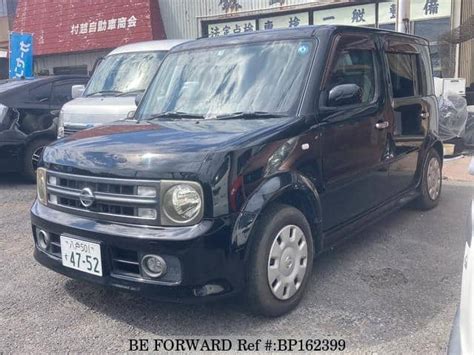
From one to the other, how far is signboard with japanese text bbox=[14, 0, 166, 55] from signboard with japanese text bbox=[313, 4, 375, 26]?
4.69m

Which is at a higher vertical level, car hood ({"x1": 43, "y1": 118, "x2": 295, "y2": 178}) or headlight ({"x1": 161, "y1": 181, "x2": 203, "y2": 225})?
car hood ({"x1": 43, "y1": 118, "x2": 295, "y2": 178})

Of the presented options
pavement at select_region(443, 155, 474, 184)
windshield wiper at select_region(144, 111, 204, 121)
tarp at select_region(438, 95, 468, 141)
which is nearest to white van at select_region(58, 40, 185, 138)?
windshield wiper at select_region(144, 111, 204, 121)

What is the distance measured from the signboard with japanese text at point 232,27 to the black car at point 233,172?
962cm

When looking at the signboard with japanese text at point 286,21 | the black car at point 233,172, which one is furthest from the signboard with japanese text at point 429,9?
the black car at point 233,172

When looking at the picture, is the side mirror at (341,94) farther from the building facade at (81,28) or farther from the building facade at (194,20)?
the building facade at (81,28)

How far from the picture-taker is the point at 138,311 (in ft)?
10.9

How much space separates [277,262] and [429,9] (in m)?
9.82

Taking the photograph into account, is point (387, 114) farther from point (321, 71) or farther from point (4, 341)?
point (4, 341)

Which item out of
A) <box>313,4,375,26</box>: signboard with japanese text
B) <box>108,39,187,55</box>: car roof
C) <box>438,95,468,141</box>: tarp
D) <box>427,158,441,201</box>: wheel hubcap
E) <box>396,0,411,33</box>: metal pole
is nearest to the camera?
<box>427,158,441,201</box>: wheel hubcap

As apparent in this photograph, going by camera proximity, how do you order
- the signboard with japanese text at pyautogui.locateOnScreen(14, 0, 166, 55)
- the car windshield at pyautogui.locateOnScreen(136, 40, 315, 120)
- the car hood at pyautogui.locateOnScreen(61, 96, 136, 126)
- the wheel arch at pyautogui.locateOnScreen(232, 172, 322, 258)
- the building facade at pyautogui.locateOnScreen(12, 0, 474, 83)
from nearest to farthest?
the wheel arch at pyautogui.locateOnScreen(232, 172, 322, 258)
the car windshield at pyautogui.locateOnScreen(136, 40, 315, 120)
the car hood at pyautogui.locateOnScreen(61, 96, 136, 126)
the building facade at pyautogui.locateOnScreen(12, 0, 474, 83)
the signboard with japanese text at pyautogui.locateOnScreen(14, 0, 166, 55)

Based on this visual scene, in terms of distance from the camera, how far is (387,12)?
455 inches

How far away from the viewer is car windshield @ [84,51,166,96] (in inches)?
278

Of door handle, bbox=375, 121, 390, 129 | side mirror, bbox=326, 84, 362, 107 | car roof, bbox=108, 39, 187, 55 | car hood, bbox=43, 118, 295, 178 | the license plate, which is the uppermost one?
car roof, bbox=108, 39, 187, 55

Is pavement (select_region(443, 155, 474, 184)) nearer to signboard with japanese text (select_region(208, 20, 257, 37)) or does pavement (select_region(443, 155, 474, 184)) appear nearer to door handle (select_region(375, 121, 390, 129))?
door handle (select_region(375, 121, 390, 129))
